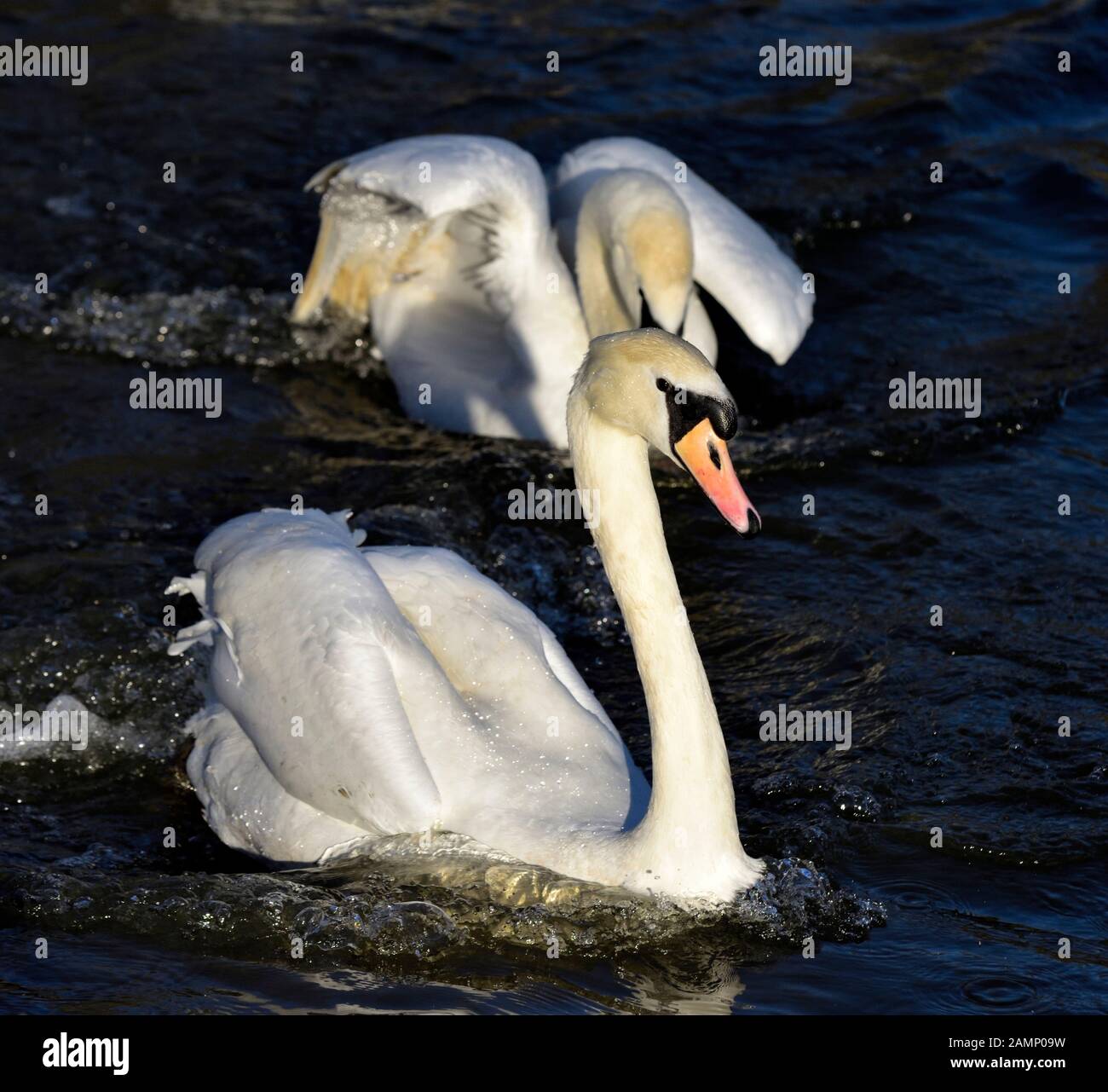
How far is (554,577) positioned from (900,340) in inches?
117

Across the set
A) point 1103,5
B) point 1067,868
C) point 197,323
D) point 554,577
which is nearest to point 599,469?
point 1067,868

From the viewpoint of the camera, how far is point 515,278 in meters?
8.24

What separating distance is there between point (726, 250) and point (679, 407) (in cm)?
405

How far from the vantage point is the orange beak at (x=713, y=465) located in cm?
447

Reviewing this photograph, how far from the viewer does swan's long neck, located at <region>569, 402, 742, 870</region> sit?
15.4 feet

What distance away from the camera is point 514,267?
8.22m

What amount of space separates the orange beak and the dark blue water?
111 cm

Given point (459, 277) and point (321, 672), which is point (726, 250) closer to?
point (459, 277)

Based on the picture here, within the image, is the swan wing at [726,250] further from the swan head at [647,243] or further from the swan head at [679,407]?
the swan head at [679,407]

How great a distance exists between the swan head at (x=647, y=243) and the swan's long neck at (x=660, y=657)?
9.37 feet

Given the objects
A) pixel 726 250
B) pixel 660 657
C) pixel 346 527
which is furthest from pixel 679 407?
pixel 726 250

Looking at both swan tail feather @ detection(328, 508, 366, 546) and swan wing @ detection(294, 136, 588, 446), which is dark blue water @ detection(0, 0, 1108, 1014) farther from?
swan tail feather @ detection(328, 508, 366, 546)
